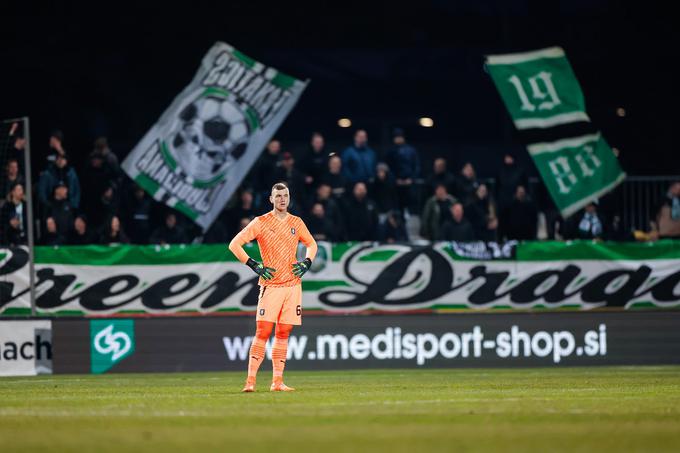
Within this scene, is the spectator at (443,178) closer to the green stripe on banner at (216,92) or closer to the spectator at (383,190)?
the spectator at (383,190)

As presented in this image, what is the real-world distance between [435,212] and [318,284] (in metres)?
3.06

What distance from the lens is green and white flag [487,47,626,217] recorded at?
81.0 feet

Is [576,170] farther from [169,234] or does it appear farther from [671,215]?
[169,234]

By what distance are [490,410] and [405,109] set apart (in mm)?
21975

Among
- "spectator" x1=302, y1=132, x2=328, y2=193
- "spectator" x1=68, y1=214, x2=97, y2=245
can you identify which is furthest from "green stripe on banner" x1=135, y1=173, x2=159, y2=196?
"spectator" x1=302, y1=132, x2=328, y2=193

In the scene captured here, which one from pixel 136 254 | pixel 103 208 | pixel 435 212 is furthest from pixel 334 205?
pixel 103 208

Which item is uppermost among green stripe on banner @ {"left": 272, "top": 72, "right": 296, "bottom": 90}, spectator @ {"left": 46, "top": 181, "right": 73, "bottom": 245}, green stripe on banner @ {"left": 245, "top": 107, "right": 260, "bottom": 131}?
green stripe on banner @ {"left": 272, "top": 72, "right": 296, "bottom": 90}

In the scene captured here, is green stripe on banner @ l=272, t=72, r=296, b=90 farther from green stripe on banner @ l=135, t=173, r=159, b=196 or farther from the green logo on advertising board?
the green logo on advertising board

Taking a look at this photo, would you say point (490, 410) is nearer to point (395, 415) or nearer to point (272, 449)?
point (395, 415)

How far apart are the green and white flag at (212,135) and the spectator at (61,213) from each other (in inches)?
58.1

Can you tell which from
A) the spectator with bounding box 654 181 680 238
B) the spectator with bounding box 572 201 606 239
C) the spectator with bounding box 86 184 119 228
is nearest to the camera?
the spectator with bounding box 86 184 119 228

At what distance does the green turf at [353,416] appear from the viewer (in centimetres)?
968

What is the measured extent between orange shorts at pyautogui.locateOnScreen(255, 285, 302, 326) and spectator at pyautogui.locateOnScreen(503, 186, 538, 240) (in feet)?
32.8

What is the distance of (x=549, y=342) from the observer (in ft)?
71.1
